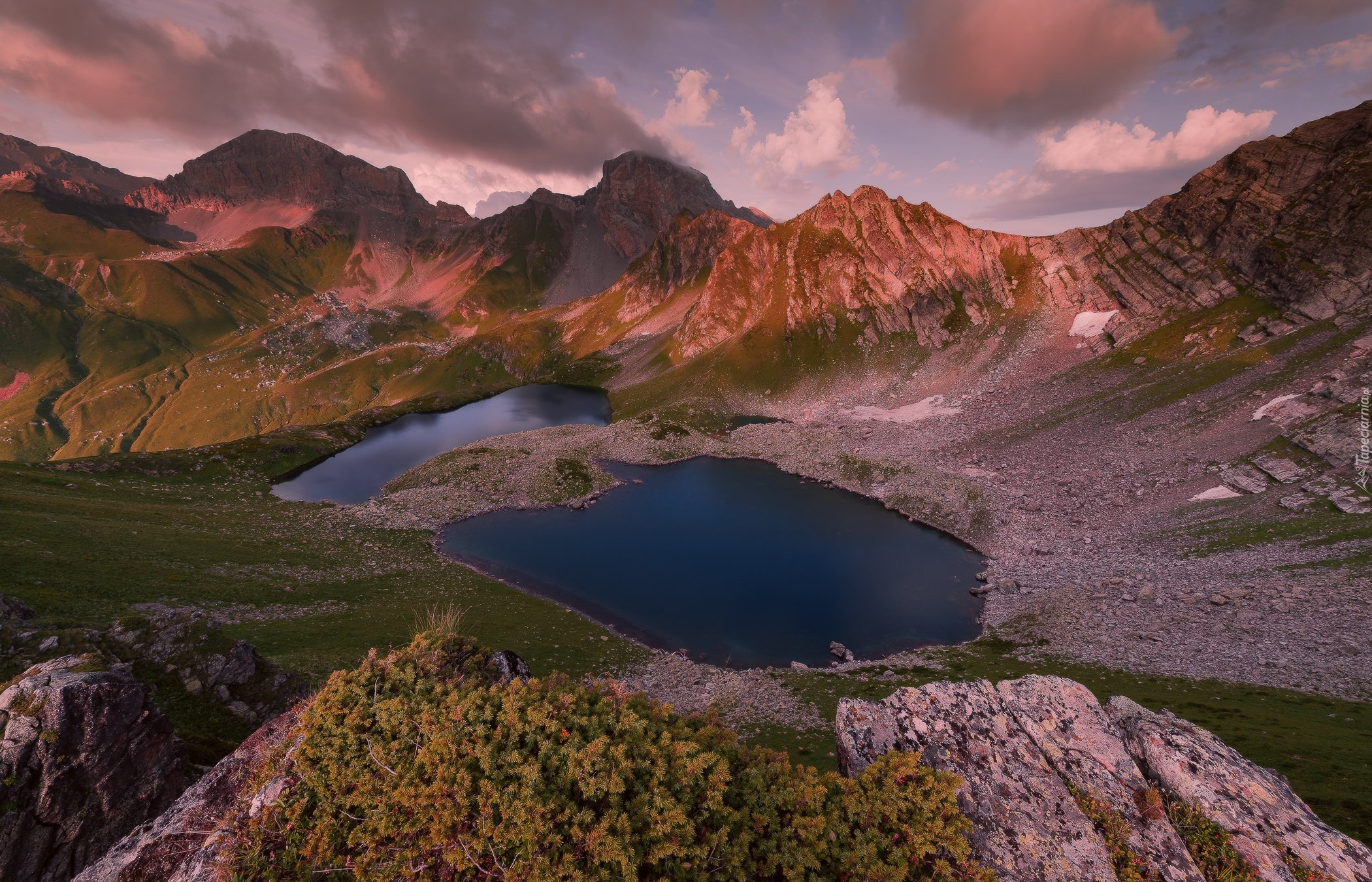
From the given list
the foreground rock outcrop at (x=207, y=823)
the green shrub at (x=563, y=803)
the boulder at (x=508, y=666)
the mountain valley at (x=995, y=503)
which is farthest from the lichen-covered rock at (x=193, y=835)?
the boulder at (x=508, y=666)

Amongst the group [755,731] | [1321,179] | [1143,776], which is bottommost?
[755,731]

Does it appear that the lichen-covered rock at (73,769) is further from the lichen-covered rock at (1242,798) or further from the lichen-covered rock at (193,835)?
the lichen-covered rock at (1242,798)

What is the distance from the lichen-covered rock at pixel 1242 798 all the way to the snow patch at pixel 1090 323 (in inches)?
5368

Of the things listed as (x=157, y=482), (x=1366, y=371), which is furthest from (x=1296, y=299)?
(x=157, y=482)

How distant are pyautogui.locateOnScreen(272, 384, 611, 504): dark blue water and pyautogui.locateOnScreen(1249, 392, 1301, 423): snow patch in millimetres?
127784

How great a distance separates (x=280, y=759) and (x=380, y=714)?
2.75 m

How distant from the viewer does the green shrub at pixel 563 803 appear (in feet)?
31.9

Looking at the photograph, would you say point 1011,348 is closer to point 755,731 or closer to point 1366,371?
point 1366,371

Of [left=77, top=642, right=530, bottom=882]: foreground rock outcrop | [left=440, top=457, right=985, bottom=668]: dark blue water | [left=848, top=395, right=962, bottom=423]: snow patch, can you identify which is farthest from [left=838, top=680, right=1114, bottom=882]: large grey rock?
[left=848, top=395, right=962, bottom=423]: snow patch

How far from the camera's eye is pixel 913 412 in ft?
385

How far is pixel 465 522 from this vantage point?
72938 mm

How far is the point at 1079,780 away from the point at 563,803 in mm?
14137

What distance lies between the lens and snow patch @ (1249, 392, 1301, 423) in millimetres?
69250

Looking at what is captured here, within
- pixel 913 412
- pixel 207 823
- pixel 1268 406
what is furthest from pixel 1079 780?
pixel 913 412
